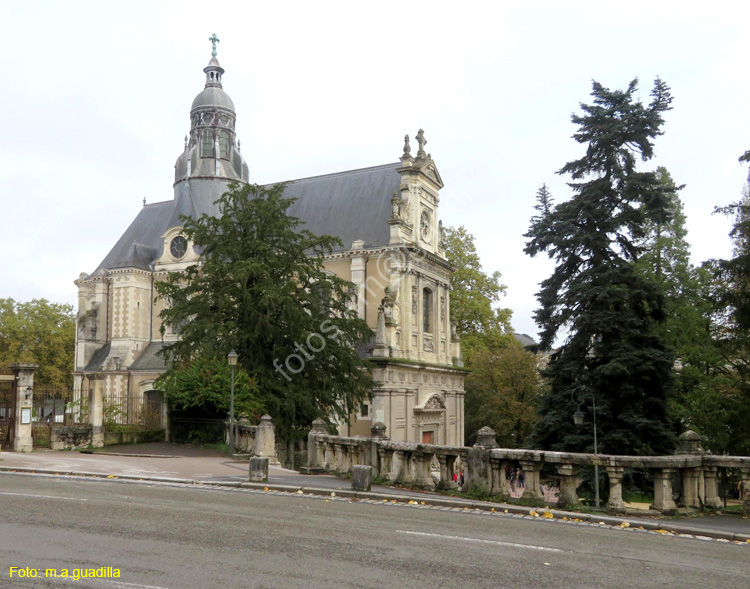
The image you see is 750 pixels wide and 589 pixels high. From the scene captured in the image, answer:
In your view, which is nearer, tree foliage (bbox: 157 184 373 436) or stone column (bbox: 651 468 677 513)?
stone column (bbox: 651 468 677 513)

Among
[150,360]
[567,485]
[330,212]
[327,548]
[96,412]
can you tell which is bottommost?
[327,548]

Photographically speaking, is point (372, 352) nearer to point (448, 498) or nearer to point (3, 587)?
point (448, 498)

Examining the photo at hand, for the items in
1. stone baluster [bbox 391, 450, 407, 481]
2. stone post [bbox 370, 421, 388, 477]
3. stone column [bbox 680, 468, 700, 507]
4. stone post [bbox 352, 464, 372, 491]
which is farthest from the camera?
stone post [bbox 370, 421, 388, 477]

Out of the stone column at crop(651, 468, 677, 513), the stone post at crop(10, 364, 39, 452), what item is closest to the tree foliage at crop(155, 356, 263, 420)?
the stone post at crop(10, 364, 39, 452)

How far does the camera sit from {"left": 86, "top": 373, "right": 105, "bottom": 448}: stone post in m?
25.2

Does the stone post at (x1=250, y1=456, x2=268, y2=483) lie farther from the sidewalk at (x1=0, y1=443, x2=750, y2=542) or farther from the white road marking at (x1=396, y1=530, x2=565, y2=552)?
the white road marking at (x1=396, y1=530, x2=565, y2=552)

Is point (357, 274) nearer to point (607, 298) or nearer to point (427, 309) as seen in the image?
point (427, 309)

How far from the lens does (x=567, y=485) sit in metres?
12.2

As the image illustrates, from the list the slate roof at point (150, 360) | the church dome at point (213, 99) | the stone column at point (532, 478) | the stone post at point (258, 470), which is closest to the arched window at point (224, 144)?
the church dome at point (213, 99)

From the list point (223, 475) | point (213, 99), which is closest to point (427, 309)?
point (213, 99)

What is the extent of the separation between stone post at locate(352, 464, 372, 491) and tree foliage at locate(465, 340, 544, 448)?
33761mm

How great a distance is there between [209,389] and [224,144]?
28955 mm

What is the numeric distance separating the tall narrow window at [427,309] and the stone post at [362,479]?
91.2 ft

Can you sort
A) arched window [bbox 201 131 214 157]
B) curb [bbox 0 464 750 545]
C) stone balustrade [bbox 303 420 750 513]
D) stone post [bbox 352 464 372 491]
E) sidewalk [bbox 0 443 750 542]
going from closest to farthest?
curb [bbox 0 464 750 545], sidewalk [bbox 0 443 750 542], stone balustrade [bbox 303 420 750 513], stone post [bbox 352 464 372 491], arched window [bbox 201 131 214 157]
